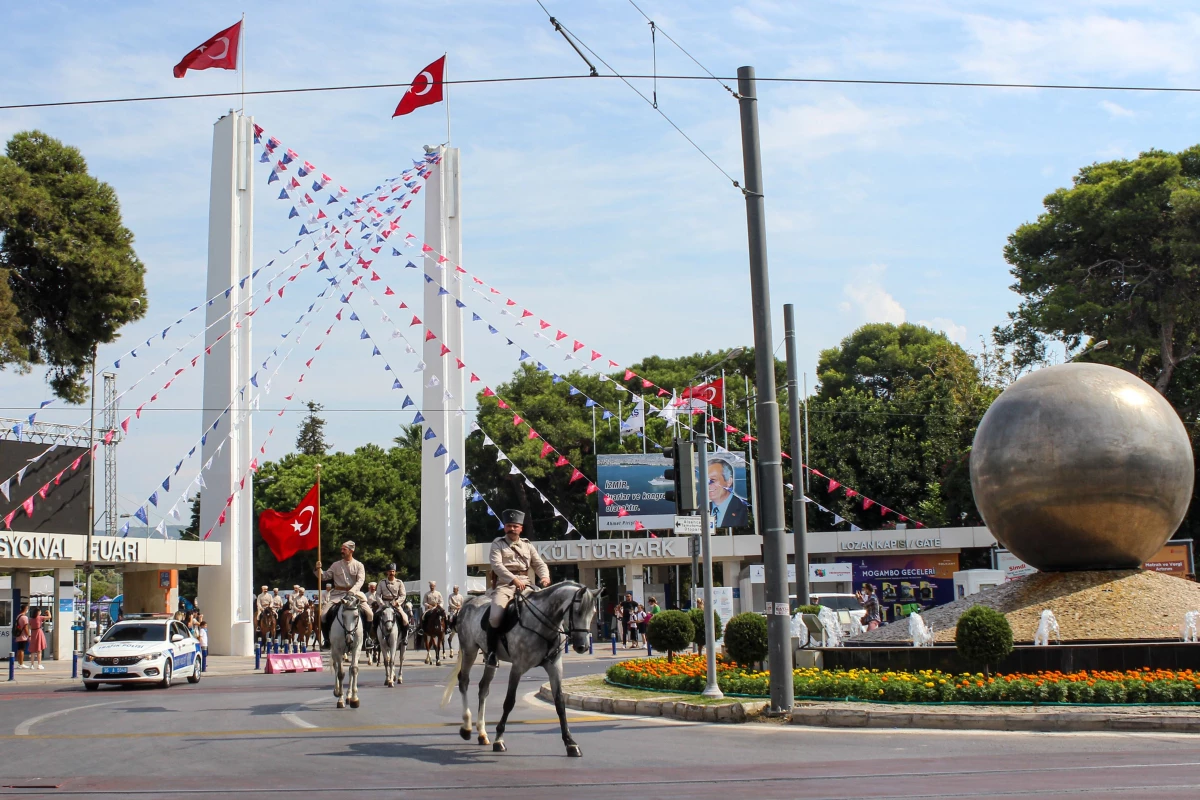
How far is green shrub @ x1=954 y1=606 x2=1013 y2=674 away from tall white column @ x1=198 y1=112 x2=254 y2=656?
2845 centimetres

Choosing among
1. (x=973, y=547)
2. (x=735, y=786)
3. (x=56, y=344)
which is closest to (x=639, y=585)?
(x=973, y=547)

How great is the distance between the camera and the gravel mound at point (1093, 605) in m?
18.8

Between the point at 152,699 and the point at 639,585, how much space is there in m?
35.3

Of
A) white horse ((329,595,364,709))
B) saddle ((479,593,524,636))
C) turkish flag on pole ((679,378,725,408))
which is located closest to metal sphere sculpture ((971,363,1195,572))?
turkish flag on pole ((679,378,725,408))

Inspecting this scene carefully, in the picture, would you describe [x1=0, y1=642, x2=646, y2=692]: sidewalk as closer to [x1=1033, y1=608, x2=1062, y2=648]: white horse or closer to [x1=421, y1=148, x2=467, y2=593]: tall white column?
[x1=421, y1=148, x2=467, y2=593]: tall white column

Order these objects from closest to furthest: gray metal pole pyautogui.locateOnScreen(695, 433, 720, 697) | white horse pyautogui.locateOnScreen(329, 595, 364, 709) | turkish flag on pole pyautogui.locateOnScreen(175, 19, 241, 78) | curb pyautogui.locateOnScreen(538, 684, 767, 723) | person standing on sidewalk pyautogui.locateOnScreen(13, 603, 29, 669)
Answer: curb pyautogui.locateOnScreen(538, 684, 767, 723) < gray metal pole pyautogui.locateOnScreen(695, 433, 720, 697) < white horse pyautogui.locateOnScreen(329, 595, 364, 709) < turkish flag on pole pyautogui.locateOnScreen(175, 19, 241, 78) < person standing on sidewalk pyautogui.locateOnScreen(13, 603, 29, 669)

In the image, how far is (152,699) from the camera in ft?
71.8

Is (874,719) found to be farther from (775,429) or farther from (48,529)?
(48,529)

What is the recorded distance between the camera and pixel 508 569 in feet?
45.0

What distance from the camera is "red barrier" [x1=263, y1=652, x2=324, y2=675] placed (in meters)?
31.2

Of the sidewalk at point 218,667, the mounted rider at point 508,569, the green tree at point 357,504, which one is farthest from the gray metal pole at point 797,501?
the green tree at point 357,504

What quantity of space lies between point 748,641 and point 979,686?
12.6 feet

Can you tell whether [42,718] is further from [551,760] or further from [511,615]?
[551,760]

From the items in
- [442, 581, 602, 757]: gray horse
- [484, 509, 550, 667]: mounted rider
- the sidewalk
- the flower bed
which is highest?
[484, 509, 550, 667]: mounted rider
